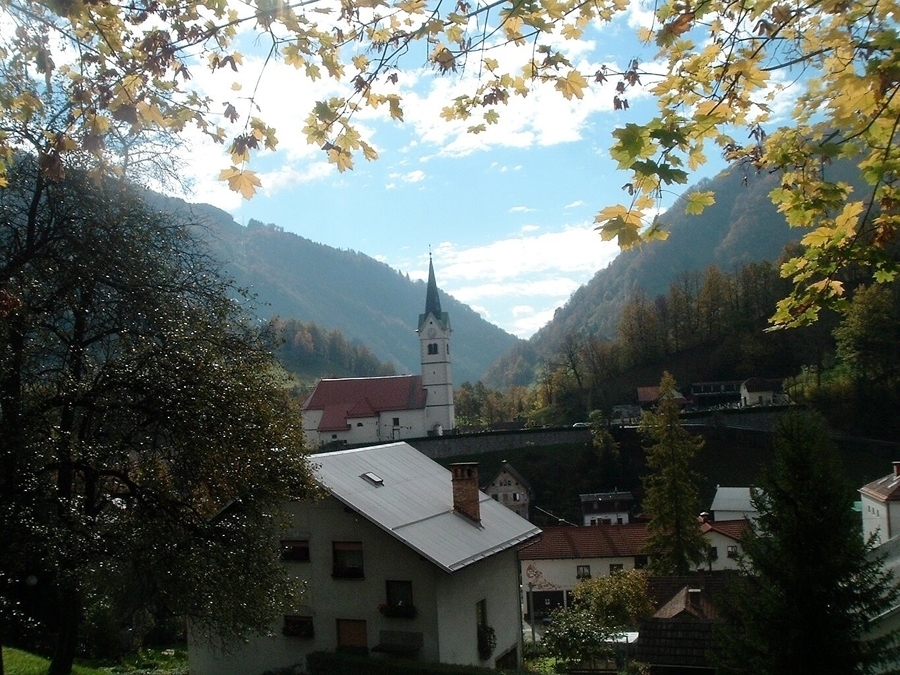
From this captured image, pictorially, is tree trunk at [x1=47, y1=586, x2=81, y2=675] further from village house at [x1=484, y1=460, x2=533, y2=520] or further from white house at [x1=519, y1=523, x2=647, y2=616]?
village house at [x1=484, y1=460, x2=533, y2=520]

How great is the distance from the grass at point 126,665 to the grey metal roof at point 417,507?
492cm

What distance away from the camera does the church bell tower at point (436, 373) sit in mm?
71625

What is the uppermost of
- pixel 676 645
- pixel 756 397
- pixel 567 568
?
pixel 756 397

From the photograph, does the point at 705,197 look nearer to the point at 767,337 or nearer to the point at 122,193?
the point at 122,193

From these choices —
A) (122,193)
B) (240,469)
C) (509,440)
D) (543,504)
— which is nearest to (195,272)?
(122,193)

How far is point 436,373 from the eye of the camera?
7206 centimetres

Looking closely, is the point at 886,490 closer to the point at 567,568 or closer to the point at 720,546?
the point at 720,546

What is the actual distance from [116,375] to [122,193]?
235 cm

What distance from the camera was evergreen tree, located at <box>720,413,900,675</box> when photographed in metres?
8.81

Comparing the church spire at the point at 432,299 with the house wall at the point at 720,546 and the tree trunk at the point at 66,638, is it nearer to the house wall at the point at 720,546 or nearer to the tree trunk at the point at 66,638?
the house wall at the point at 720,546

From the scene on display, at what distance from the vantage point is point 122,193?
9.72 m

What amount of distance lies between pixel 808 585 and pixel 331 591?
10080 mm

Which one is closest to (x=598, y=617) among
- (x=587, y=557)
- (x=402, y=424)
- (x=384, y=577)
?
(x=384, y=577)

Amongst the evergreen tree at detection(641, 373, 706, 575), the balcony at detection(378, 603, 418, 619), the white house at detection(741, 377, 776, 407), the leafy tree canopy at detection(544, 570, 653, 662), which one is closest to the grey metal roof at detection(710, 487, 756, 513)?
the evergreen tree at detection(641, 373, 706, 575)
